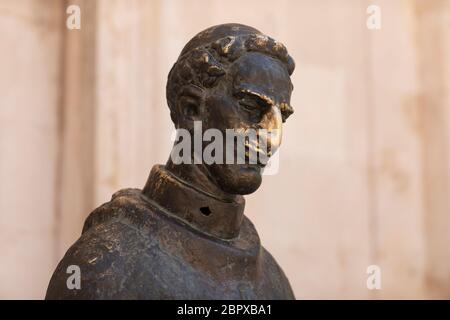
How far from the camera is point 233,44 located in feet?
5.99

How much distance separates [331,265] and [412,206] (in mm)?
531

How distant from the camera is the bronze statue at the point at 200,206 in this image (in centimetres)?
173

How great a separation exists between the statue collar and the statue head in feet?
0.17

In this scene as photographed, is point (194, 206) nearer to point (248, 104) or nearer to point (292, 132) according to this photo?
point (248, 104)

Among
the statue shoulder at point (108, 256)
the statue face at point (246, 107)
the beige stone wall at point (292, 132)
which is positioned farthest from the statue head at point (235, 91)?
the beige stone wall at point (292, 132)

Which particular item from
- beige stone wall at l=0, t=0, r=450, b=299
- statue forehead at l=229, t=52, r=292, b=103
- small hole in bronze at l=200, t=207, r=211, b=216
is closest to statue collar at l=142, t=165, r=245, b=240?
small hole in bronze at l=200, t=207, r=211, b=216

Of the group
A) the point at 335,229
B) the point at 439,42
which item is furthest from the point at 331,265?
the point at 439,42

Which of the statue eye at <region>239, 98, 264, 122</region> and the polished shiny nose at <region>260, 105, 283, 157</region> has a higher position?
the statue eye at <region>239, 98, 264, 122</region>

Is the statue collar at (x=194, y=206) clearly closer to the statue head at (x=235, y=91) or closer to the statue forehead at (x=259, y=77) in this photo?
the statue head at (x=235, y=91)

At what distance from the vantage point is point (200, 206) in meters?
1.84

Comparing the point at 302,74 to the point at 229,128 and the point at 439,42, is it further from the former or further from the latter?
the point at 229,128

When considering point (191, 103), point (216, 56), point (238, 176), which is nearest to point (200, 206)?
point (238, 176)

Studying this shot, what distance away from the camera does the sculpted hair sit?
1822 mm

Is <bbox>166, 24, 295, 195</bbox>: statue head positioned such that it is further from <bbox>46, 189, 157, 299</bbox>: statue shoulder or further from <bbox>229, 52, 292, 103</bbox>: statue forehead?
<bbox>46, 189, 157, 299</bbox>: statue shoulder
